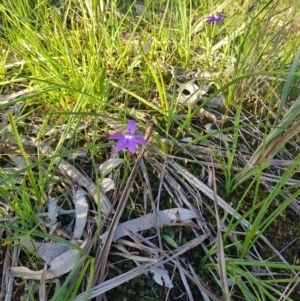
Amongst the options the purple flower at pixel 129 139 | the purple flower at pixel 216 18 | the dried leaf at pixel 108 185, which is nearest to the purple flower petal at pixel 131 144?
the purple flower at pixel 129 139

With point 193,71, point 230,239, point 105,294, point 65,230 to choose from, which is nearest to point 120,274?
point 105,294

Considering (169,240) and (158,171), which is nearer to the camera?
(169,240)

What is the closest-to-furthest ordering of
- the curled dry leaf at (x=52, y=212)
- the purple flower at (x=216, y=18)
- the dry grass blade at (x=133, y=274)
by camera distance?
1. the dry grass blade at (x=133, y=274)
2. the curled dry leaf at (x=52, y=212)
3. the purple flower at (x=216, y=18)

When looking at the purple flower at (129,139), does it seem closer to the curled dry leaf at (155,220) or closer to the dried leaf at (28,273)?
the curled dry leaf at (155,220)

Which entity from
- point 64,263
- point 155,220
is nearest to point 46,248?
point 64,263

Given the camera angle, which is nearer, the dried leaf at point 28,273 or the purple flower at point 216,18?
the dried leaf at point 28,273

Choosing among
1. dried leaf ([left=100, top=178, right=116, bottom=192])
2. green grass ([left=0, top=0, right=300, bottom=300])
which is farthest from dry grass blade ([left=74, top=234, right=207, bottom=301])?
dried leaf ([left=100, top=178, right=116, bottom=192])

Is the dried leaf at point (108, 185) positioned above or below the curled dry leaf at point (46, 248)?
above

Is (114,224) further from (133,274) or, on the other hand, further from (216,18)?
(216,18)
